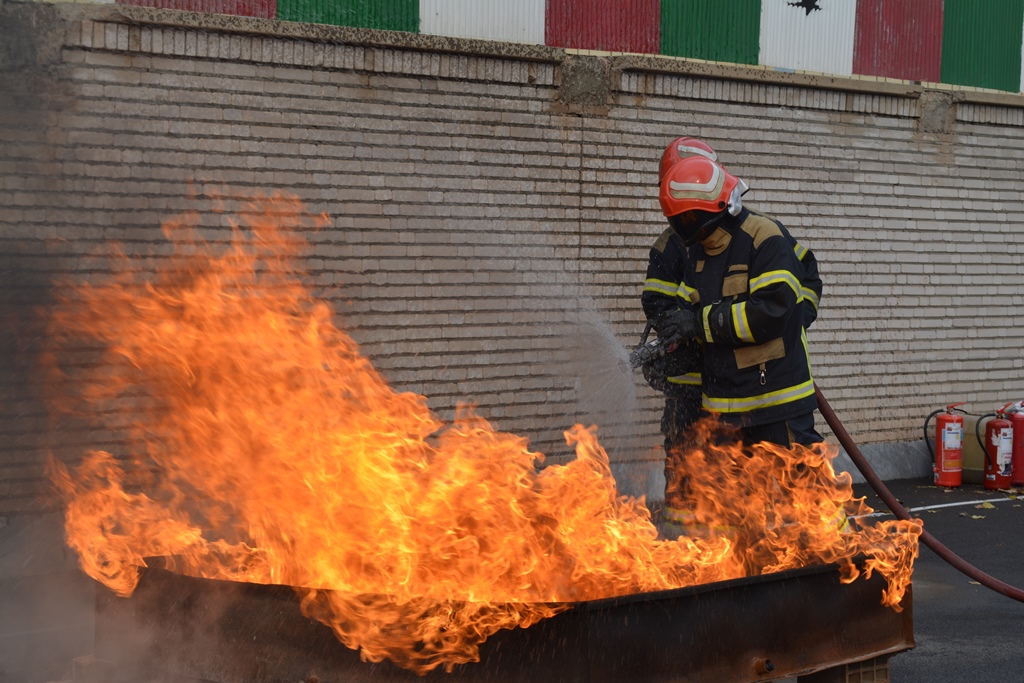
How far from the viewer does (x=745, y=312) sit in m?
5.04

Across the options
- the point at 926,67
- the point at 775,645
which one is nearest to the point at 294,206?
the point at 775,645

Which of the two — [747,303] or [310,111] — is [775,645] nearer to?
[747,303]

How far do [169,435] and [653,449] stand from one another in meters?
4.02

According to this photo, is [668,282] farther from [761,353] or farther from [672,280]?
[761,353]

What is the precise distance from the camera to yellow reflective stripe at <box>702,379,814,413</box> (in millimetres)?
5102

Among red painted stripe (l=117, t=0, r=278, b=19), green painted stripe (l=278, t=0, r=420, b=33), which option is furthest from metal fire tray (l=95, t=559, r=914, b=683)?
green painted stripe (l=278, t=0, r=420, b=33)

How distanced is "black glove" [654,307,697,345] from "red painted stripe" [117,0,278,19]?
4005 mm

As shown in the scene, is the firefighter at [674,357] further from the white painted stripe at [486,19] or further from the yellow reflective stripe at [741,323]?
the white painted stripe at [486,19]

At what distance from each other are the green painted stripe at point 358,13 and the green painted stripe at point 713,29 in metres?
2.36

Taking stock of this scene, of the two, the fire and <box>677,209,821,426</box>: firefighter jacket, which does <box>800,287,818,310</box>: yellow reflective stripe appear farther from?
the fire

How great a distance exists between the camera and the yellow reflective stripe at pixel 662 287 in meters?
5.70

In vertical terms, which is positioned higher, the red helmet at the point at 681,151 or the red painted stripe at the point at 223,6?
the red painted stripe at the point at 223,6

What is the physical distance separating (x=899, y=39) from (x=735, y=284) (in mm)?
6550

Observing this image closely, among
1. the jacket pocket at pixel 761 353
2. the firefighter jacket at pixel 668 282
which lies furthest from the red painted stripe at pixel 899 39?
the jacket pocket at pixel 761 353
